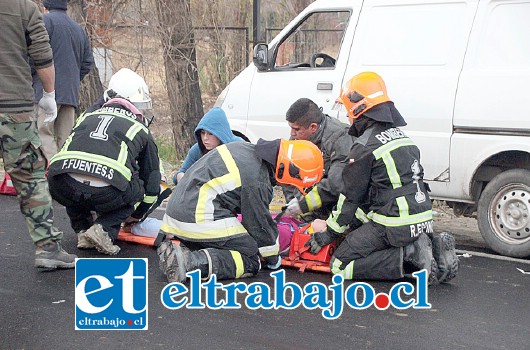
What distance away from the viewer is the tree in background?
1247 cm

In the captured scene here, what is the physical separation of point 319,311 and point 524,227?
2534mm

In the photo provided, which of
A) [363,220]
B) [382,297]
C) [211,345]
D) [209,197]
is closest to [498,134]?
[363,220]

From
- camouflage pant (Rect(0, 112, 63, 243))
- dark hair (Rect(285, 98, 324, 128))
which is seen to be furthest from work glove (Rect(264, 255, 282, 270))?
camouflage pant (Rect(0, 112, 63, 243))

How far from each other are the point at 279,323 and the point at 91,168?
6.95 ft

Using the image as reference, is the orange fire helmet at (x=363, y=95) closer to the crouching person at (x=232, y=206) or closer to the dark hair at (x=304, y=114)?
the crouching person at (x=232, y=206)

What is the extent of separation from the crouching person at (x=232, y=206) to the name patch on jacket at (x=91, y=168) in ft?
2.19

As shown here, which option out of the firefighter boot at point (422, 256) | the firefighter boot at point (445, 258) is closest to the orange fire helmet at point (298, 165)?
the firefighter boot at point (422, 256)

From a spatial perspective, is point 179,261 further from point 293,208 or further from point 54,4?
point 54,4

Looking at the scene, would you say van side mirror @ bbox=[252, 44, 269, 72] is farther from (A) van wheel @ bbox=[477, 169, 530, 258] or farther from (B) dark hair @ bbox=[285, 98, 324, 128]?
(A) van wheel @ bbox=[477, 169, 530, 258]

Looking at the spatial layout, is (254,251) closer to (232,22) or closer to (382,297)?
(382,297)

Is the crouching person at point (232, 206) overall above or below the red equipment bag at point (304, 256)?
above

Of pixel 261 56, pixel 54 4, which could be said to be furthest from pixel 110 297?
pixel 54 4

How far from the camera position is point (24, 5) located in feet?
19.3

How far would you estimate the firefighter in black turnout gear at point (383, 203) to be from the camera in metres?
6.06
